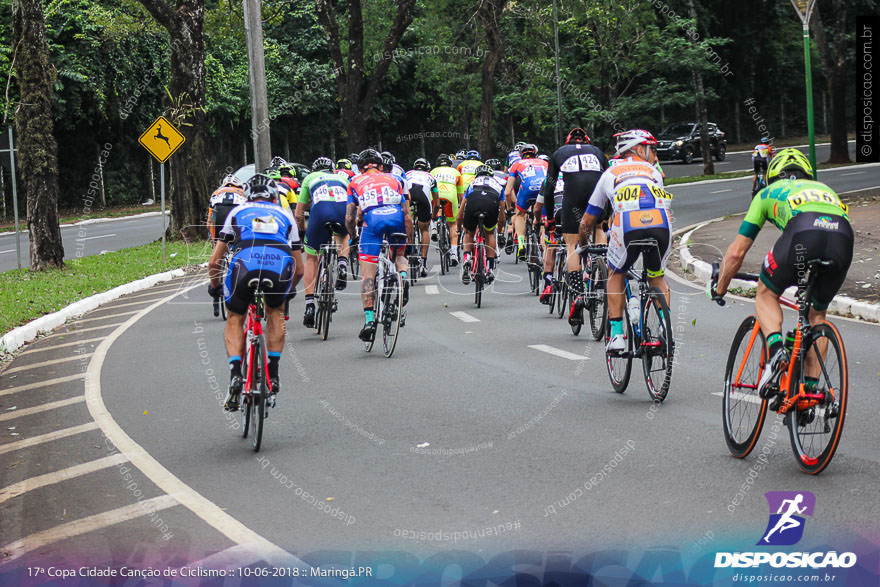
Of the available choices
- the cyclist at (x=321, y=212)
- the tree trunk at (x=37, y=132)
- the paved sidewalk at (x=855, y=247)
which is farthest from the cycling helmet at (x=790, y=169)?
the tree trunk at (x=37, y=132)

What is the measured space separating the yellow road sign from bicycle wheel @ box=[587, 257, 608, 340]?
531 inches

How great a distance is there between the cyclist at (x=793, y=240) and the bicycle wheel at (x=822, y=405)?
0.21 ft

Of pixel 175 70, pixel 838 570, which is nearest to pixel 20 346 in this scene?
pixel 838 570

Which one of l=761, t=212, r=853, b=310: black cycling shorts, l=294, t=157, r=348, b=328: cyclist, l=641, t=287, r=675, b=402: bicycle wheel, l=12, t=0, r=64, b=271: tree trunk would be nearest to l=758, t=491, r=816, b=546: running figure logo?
l=761, t=212, r=853, b=310: black cycling shorts

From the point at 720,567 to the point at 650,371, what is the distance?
12.3 feet

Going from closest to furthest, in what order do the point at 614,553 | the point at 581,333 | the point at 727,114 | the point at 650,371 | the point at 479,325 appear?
1. the point at 614,553
2. the point at 650,371
3. the point at 581,333
4. the point at 479,325
5. the point at 727,114

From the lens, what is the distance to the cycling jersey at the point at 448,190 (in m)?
19.7

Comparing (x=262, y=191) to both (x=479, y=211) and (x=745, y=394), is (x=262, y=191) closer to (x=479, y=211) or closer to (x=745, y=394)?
(x=745, y=394)

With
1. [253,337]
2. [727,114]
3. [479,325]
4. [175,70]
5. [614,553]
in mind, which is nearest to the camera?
[614,553]

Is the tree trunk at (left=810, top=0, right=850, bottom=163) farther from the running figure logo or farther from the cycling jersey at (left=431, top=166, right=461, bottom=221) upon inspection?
the running figure logo

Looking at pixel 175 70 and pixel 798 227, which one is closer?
pixel 798 227

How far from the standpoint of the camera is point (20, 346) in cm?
1368

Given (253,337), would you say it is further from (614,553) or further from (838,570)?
(838,570)

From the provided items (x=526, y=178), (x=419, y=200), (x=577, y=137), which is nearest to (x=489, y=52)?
(x=419, y=200)
